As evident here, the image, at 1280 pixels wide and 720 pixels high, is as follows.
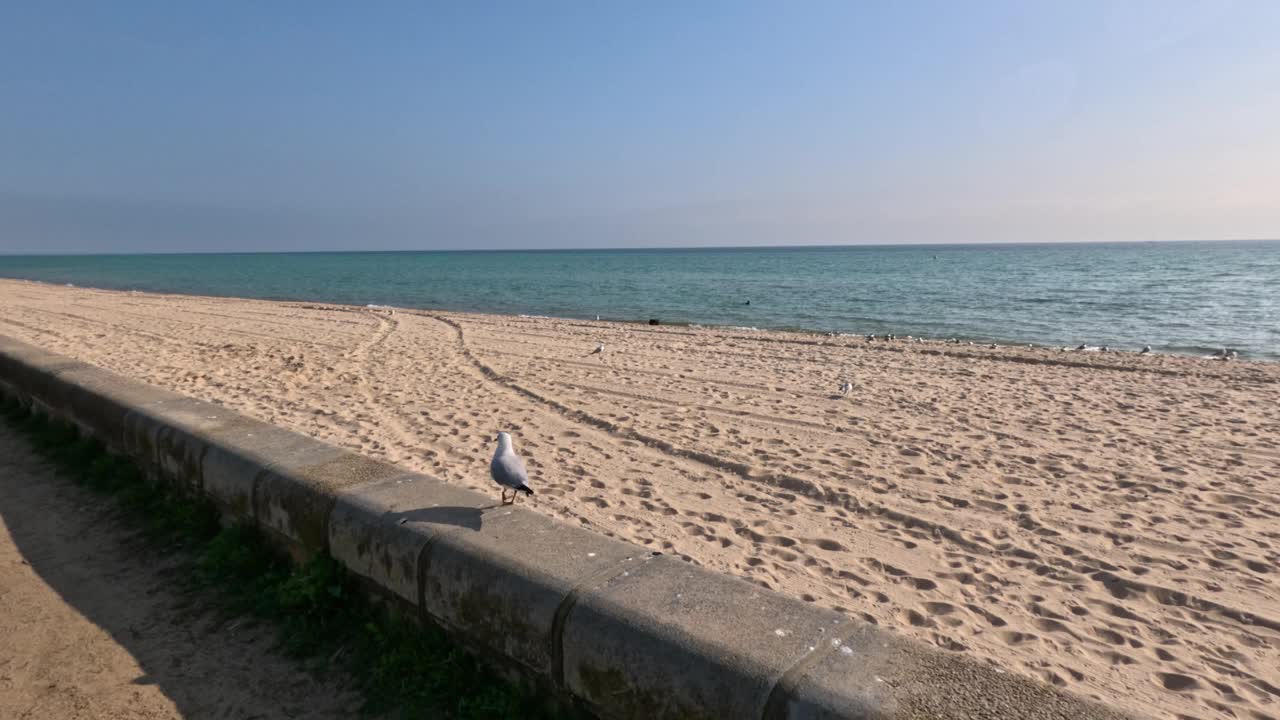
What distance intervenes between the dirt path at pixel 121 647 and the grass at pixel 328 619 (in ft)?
0.29

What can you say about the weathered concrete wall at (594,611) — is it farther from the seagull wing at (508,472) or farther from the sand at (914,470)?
the sand at (914,470)

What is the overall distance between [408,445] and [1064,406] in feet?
25.4

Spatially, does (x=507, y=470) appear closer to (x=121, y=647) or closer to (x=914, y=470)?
(x=121, y=647)

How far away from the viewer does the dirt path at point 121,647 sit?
230 centimetres

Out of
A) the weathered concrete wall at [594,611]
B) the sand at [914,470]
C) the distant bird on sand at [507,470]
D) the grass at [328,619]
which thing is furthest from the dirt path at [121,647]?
the sand at [914,470]

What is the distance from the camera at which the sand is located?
139 inches

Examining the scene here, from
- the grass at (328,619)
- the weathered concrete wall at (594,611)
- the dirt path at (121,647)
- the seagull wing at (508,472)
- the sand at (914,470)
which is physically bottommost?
the sand at (914,470)

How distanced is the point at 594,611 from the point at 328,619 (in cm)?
130

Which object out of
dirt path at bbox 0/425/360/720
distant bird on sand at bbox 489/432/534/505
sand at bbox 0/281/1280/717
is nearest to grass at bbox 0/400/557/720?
dirt path at bbox 0/425/360/720

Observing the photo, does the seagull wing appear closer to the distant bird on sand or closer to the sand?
the distant bird on sand

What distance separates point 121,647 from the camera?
8.52ft

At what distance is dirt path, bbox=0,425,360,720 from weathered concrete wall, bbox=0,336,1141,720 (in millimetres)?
412

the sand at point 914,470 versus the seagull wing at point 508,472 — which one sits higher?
the seagull wing at point 508,472

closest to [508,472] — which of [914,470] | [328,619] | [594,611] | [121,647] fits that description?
[328,619]
